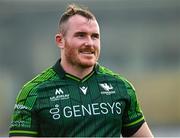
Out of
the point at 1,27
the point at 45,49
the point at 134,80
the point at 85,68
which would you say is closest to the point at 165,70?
the point at 134,80

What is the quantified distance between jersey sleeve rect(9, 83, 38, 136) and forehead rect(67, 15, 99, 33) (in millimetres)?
431

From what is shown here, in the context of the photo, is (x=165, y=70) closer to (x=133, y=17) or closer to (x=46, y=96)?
(x=133, y=17)

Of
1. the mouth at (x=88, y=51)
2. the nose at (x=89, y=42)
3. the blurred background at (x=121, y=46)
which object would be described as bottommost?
the blurred background at (x=121, y=46)

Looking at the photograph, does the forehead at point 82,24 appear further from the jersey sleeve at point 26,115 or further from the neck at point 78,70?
the jersey sleeve at point 26,115

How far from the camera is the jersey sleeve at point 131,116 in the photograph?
5505 millimetres

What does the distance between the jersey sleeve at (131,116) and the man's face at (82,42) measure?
33 cm

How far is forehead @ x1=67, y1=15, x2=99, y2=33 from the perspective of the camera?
5398 millimetres

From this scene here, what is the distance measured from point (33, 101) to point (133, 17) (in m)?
10.3

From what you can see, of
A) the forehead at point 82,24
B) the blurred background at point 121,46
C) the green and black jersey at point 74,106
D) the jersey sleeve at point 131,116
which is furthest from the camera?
the blurred background at point 121,46

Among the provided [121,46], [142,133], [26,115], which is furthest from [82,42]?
[121,46]

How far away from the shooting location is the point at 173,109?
1493cm

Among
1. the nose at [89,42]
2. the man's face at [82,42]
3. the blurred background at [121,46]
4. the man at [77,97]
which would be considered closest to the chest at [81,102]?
the man at [77,97]

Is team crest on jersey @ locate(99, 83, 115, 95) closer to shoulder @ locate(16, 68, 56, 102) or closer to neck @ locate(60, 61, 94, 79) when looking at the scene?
neck @ locate(60, 61, 94, 79)

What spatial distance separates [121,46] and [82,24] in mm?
9771
